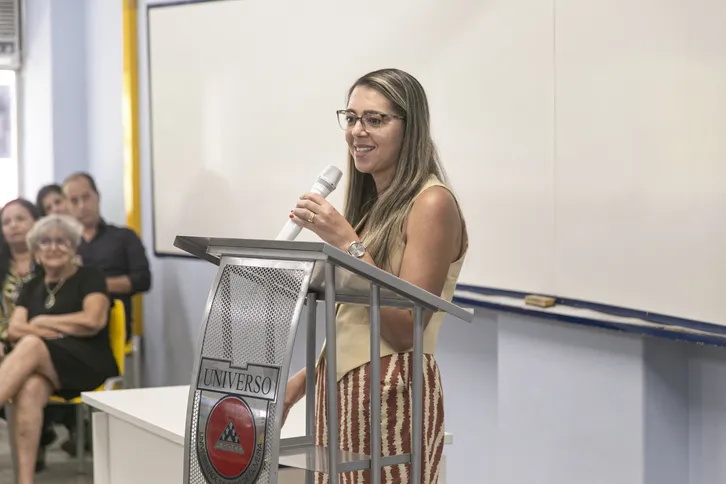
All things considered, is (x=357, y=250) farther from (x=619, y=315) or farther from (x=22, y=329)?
(x=22, y=329)

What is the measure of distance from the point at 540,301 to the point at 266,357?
5.86 ft

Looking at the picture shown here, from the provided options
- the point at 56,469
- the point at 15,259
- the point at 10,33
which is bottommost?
the point at 56,469

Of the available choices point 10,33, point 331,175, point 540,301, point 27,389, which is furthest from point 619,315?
point 10,33

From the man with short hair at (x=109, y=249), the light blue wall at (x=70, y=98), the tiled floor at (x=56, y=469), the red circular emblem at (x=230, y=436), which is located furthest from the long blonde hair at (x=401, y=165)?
the light blue wall at (x=70, y=98)

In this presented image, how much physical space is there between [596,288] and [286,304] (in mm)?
1645

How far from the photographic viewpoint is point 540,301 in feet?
10.3

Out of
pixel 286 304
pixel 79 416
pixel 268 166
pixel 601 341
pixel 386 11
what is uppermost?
pixel 386 11

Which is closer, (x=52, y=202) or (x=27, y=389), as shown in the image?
(x=27, y=389)

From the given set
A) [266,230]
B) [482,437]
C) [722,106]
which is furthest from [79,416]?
[722,106]

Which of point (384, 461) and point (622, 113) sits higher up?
point (622, 113)

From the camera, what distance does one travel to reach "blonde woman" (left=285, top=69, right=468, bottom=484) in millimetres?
1655

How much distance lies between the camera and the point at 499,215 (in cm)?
336

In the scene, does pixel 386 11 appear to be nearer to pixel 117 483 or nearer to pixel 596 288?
pixel 596 288

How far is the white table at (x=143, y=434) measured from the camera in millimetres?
2750
